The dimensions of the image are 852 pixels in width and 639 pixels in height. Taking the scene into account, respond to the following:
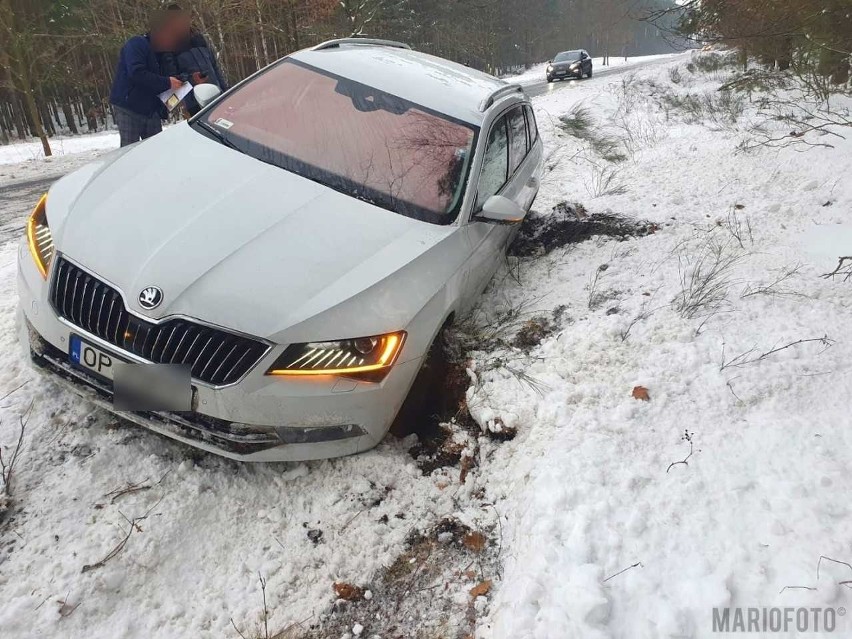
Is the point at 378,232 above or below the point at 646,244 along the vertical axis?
above

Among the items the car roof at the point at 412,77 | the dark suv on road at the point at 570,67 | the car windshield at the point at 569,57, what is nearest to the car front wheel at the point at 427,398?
the car roof at the point at 412,77

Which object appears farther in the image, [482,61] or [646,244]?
[482,61]

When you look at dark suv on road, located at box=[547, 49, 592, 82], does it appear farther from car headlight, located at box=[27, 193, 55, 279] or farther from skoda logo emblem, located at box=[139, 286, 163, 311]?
skoda logo emblem, located at box=[139, 286, 163, 311]

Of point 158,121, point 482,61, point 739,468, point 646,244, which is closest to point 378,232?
point 739,468

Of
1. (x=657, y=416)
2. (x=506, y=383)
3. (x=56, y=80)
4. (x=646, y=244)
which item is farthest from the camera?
(x=56, y=80)

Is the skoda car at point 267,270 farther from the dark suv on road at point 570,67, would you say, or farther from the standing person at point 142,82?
the dark suv on road at point 570,67

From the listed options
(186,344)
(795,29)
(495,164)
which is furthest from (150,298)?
(795,29)

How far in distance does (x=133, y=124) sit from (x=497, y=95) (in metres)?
3.36

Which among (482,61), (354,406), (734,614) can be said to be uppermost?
(354,406)

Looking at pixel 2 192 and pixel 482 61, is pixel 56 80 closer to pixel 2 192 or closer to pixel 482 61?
pixel 2 192

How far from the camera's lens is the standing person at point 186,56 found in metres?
4.53

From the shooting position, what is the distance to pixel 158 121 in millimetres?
4785

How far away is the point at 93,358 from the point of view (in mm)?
1963

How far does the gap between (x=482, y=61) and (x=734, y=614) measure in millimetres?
51166
